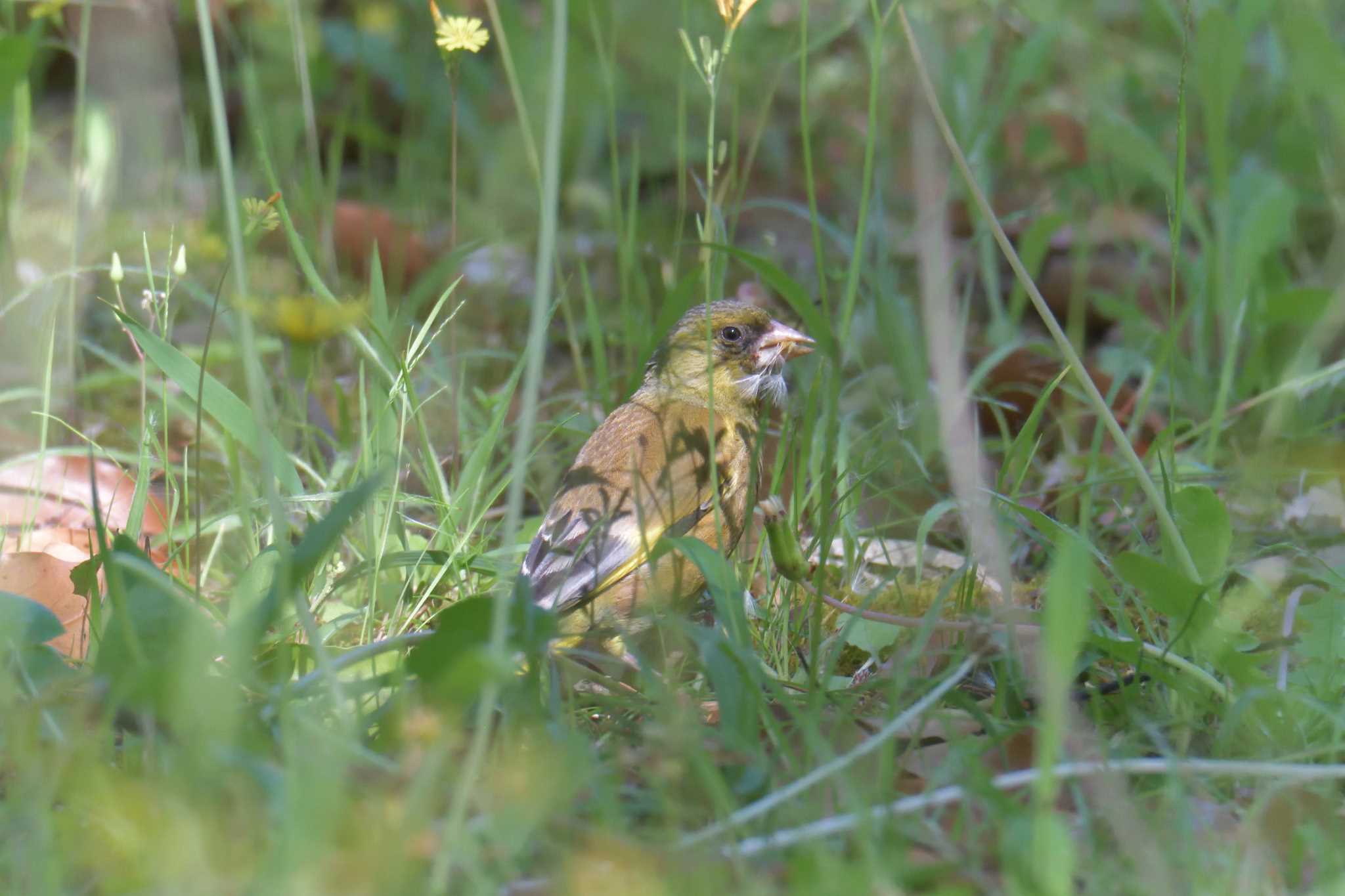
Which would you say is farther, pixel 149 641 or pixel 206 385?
pixel 206 385

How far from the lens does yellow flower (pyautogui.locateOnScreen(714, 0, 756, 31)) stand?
2.70 m

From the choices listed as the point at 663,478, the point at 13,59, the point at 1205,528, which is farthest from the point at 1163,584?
the point at 13,59

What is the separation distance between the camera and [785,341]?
3.95m

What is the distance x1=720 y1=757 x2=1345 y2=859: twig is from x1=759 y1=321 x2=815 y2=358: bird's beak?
188cm

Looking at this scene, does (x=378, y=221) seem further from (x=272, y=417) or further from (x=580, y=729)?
(x=580, y=729)

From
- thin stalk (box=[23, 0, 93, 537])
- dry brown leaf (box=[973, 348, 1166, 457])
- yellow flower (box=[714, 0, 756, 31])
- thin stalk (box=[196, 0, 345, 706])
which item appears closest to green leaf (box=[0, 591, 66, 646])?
thin stalk (box=[196, 0, 345, 706])

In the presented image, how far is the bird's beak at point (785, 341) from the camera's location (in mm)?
3947

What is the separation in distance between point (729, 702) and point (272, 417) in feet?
5.80

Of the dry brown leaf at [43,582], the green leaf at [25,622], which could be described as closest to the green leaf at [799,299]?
the green leaf at [25,622]

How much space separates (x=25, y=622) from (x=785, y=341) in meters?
2.22

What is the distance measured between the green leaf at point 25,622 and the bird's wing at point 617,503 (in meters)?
0.95

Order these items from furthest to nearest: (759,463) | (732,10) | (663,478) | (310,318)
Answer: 1. (663,478)
2. (759,463)
3. (732,10)
4. (310,318)

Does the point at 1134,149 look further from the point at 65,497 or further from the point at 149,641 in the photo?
the point at 149,641

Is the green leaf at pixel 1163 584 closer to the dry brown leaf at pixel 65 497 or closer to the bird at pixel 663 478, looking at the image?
the bird at pixel 663 478
